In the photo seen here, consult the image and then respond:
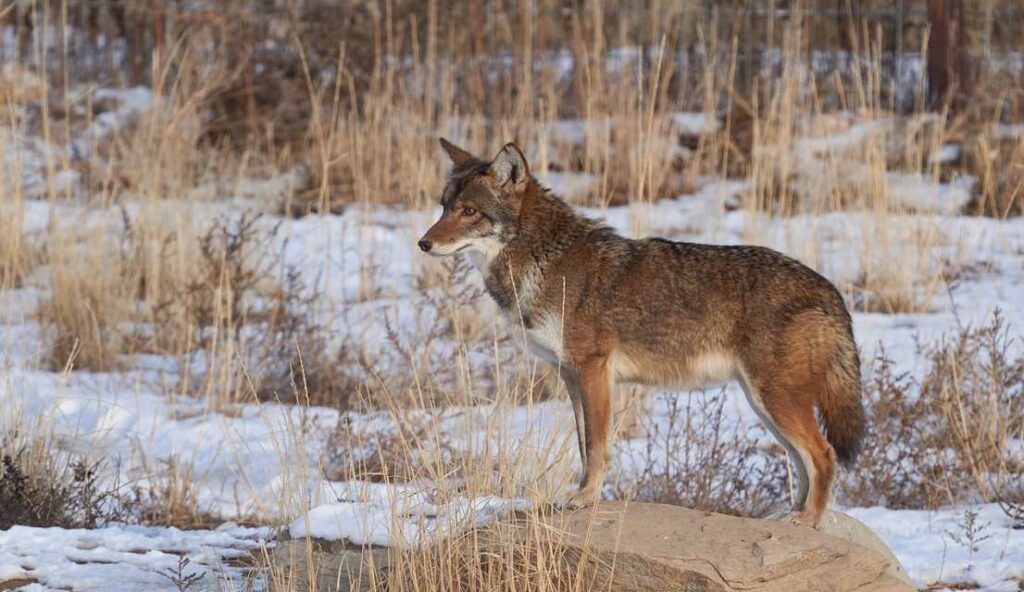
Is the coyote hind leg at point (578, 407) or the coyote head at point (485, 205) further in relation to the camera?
the coyote head at point (485, 205)

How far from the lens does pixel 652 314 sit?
5.82 meters

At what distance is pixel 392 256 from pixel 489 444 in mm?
6578

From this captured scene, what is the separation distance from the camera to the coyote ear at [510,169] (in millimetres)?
5930

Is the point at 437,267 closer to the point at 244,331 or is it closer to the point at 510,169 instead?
the point at 244,331

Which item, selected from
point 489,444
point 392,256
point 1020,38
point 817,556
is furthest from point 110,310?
point 1020,38

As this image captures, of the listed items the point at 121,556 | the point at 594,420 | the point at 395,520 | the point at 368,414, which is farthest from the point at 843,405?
the point at 121,556

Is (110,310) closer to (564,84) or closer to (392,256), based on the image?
(392,256)

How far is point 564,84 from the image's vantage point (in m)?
14.5

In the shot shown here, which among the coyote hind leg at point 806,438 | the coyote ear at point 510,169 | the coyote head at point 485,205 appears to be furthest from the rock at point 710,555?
the coyote ear at point 510,169

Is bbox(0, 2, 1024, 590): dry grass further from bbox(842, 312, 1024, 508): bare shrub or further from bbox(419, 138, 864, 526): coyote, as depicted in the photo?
bbox(419, 138, 864, 526): coyote

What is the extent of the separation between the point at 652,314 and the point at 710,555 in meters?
1.51

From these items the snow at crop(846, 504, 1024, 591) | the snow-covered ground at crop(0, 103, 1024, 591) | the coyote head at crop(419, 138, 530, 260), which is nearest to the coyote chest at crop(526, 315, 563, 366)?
the snow-covered ground at crop(0, 103, 1024, 591)

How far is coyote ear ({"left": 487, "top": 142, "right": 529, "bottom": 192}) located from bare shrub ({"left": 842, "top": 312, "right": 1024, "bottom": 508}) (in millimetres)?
2466

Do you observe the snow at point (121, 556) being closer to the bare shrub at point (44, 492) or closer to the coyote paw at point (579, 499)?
the bare shrub at point (44, 492)
